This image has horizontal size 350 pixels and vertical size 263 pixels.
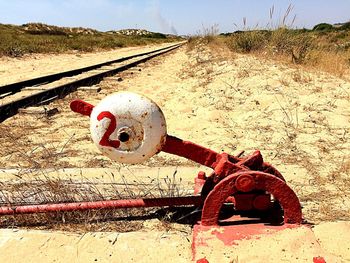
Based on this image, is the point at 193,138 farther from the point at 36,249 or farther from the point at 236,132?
the point at 36,249

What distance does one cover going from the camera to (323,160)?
12.7 feet

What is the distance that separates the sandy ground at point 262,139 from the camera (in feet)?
7.79

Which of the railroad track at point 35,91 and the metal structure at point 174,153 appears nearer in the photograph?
the metal structure at point 174,153

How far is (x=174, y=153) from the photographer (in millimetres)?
2420

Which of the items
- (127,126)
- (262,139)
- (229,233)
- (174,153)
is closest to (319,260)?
(229,233)

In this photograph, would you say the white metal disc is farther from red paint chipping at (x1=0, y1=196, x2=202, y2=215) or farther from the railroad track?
the railroad track

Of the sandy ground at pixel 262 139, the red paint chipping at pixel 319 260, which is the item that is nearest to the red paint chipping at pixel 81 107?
the sandy ground at pixel 262 139

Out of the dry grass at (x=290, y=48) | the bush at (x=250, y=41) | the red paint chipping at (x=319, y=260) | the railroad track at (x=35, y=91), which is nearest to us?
the red paint chipping at (x=319, y=260)

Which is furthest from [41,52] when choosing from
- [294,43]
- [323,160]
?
[323,160]

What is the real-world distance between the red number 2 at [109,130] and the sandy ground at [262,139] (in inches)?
25.9

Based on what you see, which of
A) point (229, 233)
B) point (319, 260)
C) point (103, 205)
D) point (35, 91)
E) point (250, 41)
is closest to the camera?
point (319, 260)

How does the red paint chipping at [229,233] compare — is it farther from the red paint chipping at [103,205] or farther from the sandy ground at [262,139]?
the red paint chipping at [103,205]

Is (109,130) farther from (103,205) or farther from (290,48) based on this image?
(290,48)

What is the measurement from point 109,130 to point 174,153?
0.43m
